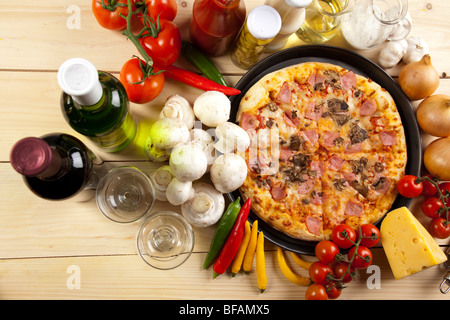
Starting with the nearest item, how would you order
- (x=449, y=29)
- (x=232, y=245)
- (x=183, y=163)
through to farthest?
(x=183, y=163) < (x=232, y=245) < (x=449, y=29)

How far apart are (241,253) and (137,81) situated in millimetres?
792

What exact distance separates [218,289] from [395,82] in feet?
3.83

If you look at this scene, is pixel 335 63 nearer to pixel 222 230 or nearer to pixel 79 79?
pixel 222 230

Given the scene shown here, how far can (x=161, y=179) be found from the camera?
150cm

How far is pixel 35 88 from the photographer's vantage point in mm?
1612

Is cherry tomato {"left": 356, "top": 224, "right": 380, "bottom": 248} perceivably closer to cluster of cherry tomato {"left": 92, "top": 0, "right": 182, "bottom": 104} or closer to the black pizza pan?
the black pizza pan

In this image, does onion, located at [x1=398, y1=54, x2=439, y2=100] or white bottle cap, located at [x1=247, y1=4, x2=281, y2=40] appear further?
onion, located at [x1=398, y1=54, x2=439, y2=100]

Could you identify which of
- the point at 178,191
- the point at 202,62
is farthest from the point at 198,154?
the point at 202,62

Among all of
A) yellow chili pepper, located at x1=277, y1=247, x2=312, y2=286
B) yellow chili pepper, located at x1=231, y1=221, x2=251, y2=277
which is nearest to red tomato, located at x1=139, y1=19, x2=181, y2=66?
yellow chili pepper, located at x1=231, y1=221, x2=251, y2=277

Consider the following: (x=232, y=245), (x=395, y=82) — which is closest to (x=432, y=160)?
(x=395, y=82)

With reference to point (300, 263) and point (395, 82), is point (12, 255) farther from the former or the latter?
point (395, 82)

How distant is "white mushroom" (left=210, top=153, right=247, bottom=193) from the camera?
1.40 meters

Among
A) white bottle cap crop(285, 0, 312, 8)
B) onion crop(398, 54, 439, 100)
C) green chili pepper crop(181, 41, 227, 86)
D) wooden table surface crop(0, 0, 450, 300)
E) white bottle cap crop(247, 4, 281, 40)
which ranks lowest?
wooden table surface crop(0, 0, 450, 300)

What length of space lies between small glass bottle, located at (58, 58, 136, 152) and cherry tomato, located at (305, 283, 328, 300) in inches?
37.6
